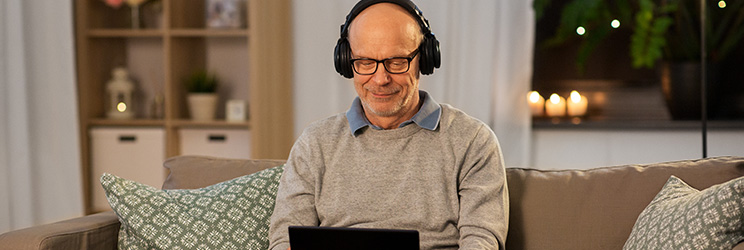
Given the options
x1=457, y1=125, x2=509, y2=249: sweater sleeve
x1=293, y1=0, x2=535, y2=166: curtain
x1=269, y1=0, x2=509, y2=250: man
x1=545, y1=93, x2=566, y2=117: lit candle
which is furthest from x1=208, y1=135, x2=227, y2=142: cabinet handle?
x1=457, y1=125, x2=509, y2=249: sweater sleeve

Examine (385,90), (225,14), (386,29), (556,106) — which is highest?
(225,14)

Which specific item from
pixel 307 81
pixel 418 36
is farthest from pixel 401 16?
pixel 307 81

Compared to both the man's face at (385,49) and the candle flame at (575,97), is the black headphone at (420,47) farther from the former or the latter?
the candle flame at (575,97)

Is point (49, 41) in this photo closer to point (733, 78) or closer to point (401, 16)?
point (401, 16)

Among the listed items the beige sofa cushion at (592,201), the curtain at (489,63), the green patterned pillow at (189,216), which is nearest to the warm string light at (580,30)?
the curtain at (489,63)

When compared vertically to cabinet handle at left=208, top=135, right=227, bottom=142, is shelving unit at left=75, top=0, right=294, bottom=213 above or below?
above

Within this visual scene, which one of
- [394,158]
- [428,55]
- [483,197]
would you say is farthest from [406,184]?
[428,55]

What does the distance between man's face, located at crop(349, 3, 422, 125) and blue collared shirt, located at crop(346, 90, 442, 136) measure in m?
0.03

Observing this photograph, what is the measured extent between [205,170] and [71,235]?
45cm

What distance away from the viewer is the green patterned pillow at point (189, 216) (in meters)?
1.70

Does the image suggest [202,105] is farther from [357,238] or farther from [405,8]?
[357,238]

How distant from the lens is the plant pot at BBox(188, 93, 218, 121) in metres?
3.42

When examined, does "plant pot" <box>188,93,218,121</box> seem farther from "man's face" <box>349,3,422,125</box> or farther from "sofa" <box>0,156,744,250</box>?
"man's face" <box>349,3,422,125</box>

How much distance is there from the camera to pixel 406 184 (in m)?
1.67
